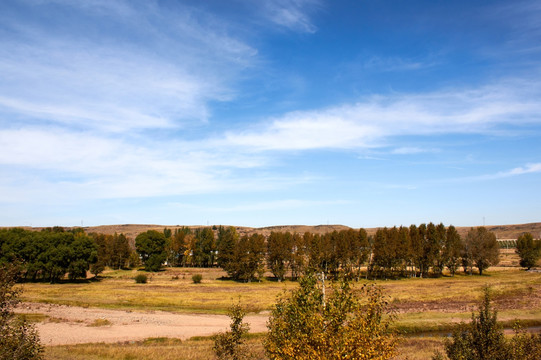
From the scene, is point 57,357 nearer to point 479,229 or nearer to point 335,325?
point 335,325

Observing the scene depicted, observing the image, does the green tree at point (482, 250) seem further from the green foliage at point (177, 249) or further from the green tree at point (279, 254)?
the green foliage at point (177, 249)

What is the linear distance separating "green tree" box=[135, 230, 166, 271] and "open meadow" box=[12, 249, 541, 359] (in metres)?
27.9

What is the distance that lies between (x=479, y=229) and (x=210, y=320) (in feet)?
325

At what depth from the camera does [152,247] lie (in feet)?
406

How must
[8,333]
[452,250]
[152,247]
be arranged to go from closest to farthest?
[8,333]
[452,250]
[152,247]

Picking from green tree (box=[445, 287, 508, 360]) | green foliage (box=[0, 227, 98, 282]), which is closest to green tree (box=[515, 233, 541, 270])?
green tree (box=[445, 287, 508, 360])

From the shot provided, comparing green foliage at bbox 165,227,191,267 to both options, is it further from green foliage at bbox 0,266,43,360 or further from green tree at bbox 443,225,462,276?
green foliage at bbox 0,266,43,360

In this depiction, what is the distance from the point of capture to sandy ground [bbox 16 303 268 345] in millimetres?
41219

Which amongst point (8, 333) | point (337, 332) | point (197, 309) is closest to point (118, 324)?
point (197, 309)

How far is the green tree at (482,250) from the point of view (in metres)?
111

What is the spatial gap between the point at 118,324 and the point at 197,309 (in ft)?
50.9

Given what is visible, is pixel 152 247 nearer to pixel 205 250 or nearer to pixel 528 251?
pixel 205 250

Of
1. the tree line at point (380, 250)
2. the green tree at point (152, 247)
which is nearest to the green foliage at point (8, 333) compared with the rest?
the tree line at point (380, 250)

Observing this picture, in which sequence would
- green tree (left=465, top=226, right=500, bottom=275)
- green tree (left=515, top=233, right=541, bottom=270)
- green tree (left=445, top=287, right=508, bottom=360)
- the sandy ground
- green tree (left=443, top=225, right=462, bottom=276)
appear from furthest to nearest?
green tree (left=515, top=233, right=541, bottom=270) < green tree (left=465, top=226, right=500, bottom=275) < green tree (left=443, top=225, right=462, bottom=276) < the sandy ground < green tree (left=445, top=287, right=508, bottom=360)
